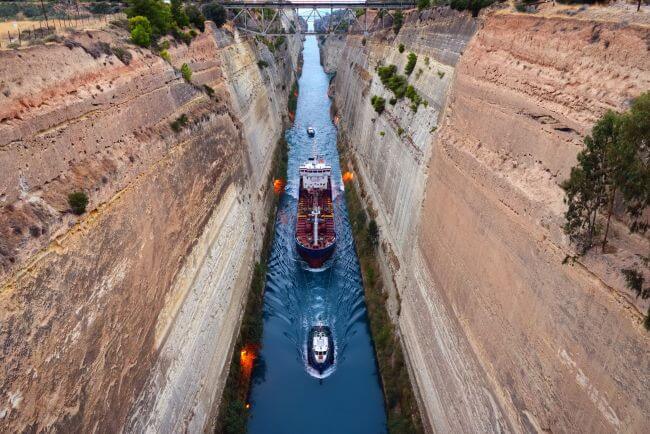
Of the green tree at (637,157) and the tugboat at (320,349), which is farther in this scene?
the tugboat at (320,349)

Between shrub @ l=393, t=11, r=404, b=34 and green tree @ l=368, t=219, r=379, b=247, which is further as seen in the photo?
shrub @ l=393, t=11, r=404, b=34

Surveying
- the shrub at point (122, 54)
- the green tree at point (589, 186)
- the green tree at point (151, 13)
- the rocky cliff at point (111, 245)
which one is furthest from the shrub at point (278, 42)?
the green tree at point (589, 186)

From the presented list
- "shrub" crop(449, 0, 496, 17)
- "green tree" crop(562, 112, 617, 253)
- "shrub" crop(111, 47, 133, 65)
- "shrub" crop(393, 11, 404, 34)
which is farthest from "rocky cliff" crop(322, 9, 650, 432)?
"shrub" crop(393, 11, 404, 34)

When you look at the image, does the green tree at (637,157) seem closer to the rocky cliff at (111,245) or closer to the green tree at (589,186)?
the green tree at (589,186)

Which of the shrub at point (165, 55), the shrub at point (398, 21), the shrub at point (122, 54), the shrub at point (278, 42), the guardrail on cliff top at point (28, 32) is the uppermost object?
the guardrail on cliff top at point (28, 32)

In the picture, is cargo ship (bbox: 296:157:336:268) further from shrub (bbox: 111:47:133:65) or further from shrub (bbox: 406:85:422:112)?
shrub (bbox: 111:47:133:65)

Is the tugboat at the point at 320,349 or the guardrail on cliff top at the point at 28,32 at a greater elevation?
the guardrail on cliff top at the point at 28,32

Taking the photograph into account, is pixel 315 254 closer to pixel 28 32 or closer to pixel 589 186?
pixel 28 32
